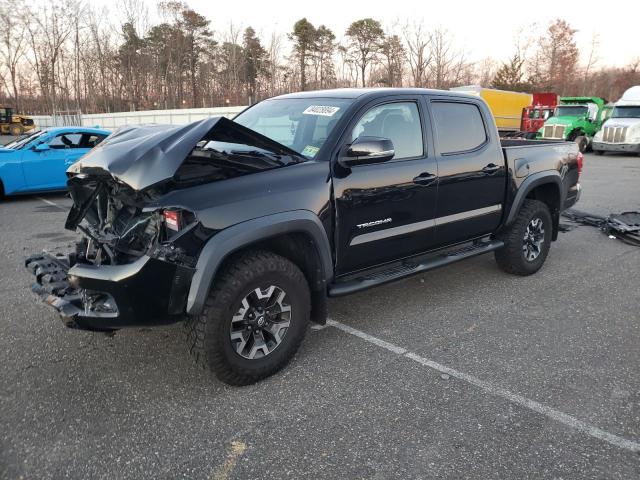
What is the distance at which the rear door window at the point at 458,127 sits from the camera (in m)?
4.17

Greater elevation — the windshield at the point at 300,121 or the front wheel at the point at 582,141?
the windshield at the point at 300,121

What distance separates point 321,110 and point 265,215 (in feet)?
4.05

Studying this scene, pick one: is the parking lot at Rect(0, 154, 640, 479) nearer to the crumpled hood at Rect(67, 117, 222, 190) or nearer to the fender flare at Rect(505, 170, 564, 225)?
the fender flare at Rect(505, 170, 564, 225)

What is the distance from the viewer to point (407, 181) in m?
3.78

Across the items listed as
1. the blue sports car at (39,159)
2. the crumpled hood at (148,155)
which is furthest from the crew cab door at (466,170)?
the blue sports car at (39,159)

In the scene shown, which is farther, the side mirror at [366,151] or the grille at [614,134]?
the grille at [614,134]

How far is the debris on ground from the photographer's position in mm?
6730

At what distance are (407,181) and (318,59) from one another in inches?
1975

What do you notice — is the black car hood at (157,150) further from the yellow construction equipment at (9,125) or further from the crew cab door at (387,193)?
the yellow construction equipment at (9,125)

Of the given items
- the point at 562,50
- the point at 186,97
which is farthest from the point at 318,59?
the point at 562,50

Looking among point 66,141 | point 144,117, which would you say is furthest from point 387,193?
point 144,117

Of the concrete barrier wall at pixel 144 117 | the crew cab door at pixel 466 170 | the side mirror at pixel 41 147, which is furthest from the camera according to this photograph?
the concrete barrier wall at pixel 144 117

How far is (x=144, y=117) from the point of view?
105 ft

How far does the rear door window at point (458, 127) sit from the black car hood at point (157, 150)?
1.51 metres
